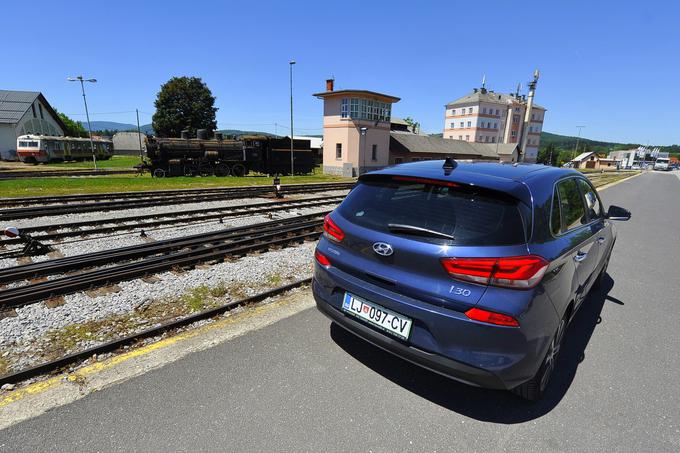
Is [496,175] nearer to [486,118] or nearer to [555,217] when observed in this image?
[555,217]

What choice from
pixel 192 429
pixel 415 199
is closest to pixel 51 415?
pixel 192 429

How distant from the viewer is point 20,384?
2.65 metres

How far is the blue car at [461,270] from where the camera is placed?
6.97 feet

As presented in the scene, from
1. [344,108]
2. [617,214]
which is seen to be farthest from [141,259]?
[344,108]

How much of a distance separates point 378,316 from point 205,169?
24827mm

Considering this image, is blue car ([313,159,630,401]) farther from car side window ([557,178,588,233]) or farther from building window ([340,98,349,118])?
building window ([340,98,349,118])

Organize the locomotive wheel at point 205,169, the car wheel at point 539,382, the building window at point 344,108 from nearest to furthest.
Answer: the car wheel at point 539,382
the locomotive wheel at point 205,169
the building window at point 344,108

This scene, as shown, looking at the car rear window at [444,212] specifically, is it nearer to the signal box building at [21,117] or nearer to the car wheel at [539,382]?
the car wheel at [539,382]

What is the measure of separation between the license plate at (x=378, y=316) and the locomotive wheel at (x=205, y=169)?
24.5 meters

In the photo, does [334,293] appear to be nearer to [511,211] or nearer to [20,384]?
[511,211]

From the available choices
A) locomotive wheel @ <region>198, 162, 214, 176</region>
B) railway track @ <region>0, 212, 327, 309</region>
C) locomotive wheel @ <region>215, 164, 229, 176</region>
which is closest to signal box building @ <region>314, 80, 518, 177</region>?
locomotive wheel @ <region>215, 164, 229, 176</region>

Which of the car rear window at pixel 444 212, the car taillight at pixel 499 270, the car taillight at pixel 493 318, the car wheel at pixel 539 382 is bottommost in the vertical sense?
the car wheel at pixel 539 382

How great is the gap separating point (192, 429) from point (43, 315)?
2853 millimetres

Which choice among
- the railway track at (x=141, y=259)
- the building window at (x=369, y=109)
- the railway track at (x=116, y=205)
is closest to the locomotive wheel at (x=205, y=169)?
the railway track at (x=116, y=205)
